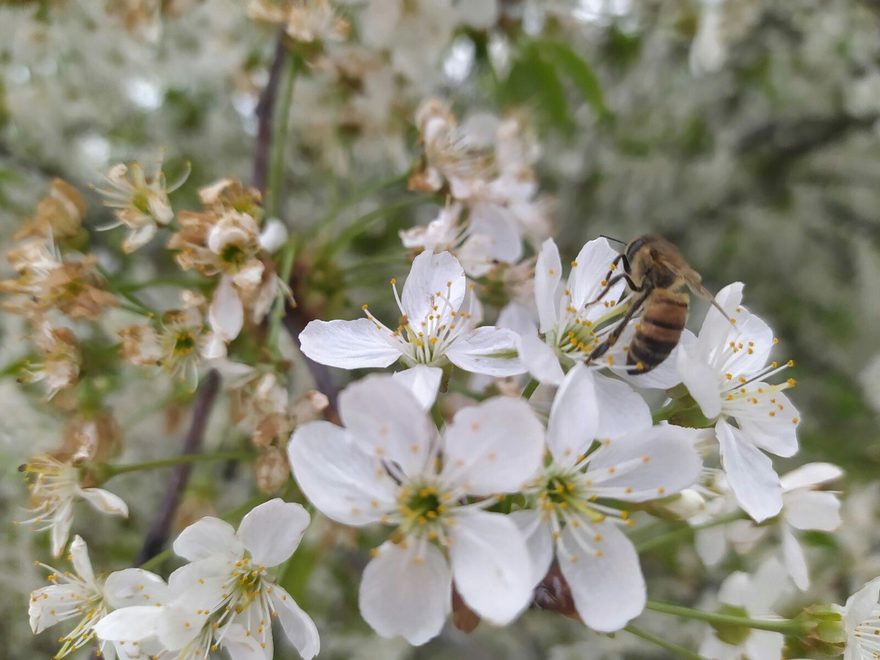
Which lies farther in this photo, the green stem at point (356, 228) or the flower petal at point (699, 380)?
the green stem at point (356, 228)

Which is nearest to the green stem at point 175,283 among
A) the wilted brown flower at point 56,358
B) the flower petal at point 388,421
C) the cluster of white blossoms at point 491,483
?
the wilted brown flower at point 56,358

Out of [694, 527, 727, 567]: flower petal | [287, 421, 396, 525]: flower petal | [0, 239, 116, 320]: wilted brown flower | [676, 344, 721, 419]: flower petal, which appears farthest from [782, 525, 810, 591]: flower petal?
[0, 239, 116, 320]: wilted brown flower

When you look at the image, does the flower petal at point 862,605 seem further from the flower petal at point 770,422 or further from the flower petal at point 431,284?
the flower petal at point 431,284

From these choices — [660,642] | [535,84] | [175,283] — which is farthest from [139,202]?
[535,84]

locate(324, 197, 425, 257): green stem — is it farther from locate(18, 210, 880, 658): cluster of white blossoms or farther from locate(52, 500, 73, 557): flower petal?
locate(52, 500, 73, 557): flower petal

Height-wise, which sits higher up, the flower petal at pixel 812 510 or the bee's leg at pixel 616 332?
the bee's leg at pixel 616 332

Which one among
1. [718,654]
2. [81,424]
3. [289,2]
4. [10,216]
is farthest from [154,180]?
[10,216]
